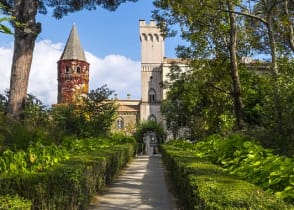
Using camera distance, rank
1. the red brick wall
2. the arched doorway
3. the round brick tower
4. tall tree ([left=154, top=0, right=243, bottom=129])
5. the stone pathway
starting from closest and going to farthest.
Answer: the stone pathway → tall tree ([left=154, top=0, right=243, bottom=129]) → the arched doorway → the red brick wall → the round brick tower

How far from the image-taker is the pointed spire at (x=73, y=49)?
64500 mm

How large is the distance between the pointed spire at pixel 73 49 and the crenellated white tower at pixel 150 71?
33.2 feet

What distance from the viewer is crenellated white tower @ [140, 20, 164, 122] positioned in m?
62.3

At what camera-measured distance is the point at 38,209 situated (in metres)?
5.21

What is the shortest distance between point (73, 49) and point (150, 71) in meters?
13.0

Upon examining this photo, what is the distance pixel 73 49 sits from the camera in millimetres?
65250

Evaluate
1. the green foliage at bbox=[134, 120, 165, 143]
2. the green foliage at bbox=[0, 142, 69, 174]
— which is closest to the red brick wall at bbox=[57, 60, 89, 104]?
the green foliage at bbox=[134, 120, 165, 143]

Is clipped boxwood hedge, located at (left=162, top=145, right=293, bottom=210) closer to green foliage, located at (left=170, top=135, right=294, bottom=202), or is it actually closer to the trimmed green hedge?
green foliage, located at (left=170, top=135, right=294, bottom=202)

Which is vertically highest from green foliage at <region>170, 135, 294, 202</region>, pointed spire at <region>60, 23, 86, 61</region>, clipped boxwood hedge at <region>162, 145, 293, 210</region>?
pointed spire at <region>60, 23, 86, 61</region>

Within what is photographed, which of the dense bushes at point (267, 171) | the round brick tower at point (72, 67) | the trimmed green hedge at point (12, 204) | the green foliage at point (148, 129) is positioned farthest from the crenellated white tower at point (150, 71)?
the trimmed green hedge at point (12, 204)

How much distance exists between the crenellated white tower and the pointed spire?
10.1m

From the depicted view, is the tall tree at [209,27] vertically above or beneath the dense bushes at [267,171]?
above

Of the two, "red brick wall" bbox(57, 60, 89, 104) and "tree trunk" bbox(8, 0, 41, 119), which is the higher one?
"red brick wall" bbox(57, 60, 89, 104)

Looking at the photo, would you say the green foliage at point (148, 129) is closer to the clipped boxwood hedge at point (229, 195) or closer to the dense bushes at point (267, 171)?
the dense bushes at point (267, 171)
